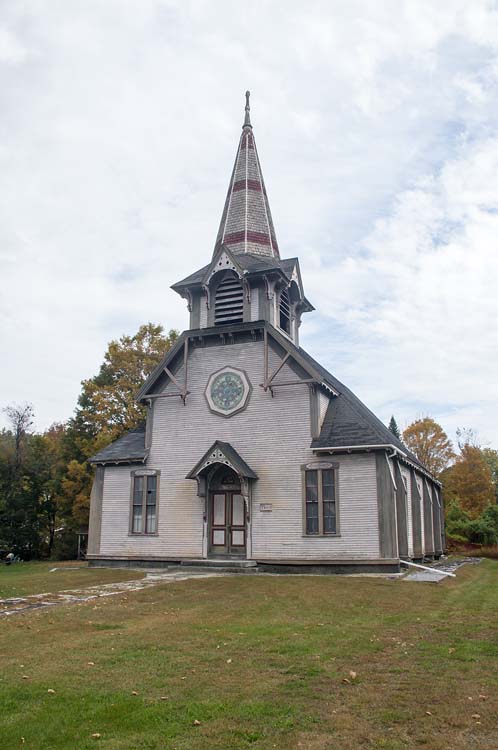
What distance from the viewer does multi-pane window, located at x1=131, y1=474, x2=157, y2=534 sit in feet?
88.0

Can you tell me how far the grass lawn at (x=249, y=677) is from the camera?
5.71 meters

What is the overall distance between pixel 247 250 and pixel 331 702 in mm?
25166

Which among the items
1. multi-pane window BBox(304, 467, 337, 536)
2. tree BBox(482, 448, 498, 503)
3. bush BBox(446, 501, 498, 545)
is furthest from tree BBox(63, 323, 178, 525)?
tree BBox(482, 448, 498, 503)

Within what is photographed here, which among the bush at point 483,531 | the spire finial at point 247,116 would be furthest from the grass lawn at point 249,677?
the bush at point 483,531

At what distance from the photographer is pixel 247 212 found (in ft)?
103

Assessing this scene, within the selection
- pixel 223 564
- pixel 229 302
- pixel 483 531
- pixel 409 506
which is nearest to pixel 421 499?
pixel 409 506

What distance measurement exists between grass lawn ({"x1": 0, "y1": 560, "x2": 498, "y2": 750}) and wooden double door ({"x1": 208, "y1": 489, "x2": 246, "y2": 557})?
11.2 m

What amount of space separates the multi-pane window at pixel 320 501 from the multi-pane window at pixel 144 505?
6.56 m

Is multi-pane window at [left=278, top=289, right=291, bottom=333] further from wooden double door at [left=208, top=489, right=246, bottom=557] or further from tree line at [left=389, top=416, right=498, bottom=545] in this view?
tree line at [left=389, top=416, right=498, bottom=545]

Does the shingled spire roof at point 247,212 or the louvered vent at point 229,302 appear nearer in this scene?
the louvered vent at point 229,302

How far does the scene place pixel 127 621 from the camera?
11914mm

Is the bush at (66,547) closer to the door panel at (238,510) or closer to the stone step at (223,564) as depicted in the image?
the stone step at (223,564)

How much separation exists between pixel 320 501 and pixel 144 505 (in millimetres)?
7569

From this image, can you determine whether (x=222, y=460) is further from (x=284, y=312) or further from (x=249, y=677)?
(x=249, y=677)
